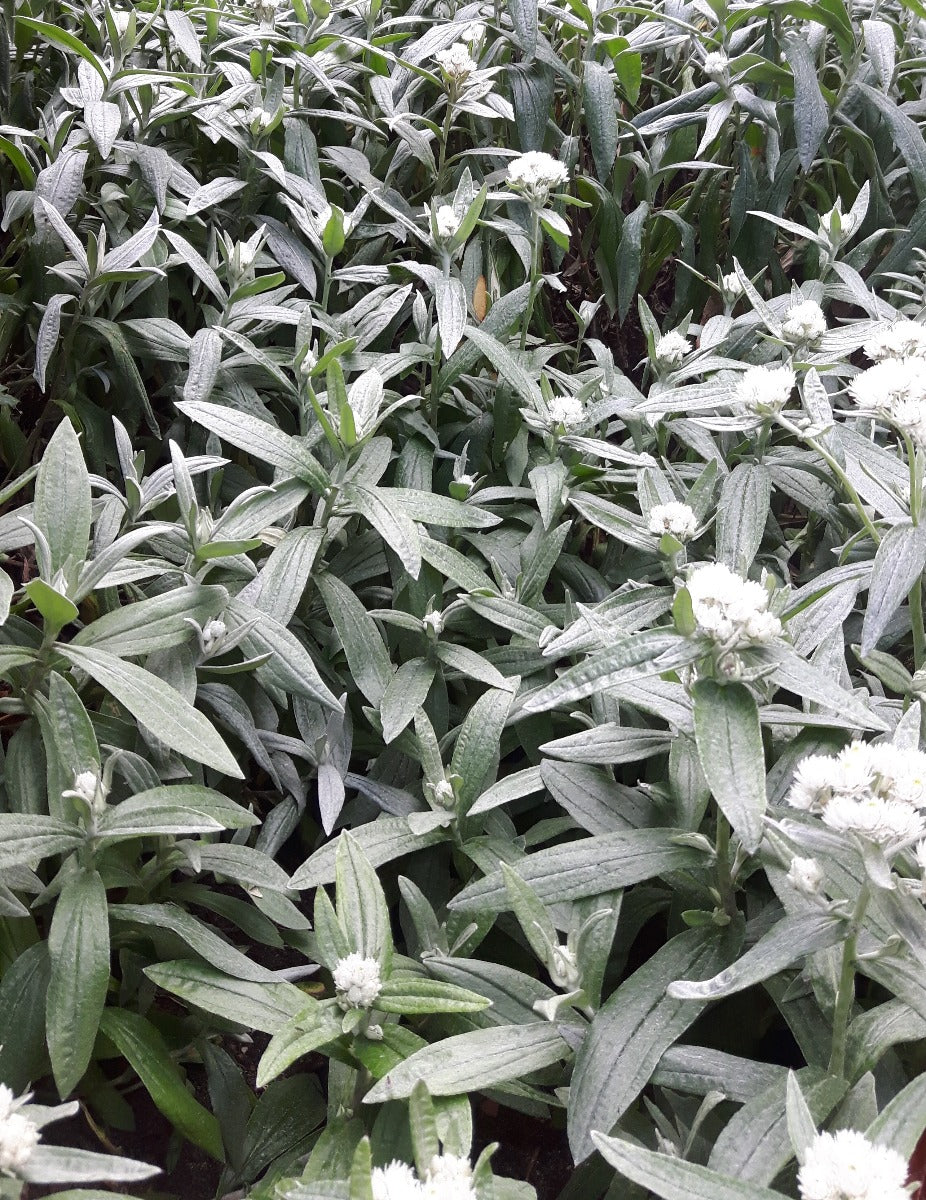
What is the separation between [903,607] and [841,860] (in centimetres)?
64

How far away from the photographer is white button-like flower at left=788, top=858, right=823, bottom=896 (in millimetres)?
918

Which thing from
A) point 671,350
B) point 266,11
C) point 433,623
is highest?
point 266,11

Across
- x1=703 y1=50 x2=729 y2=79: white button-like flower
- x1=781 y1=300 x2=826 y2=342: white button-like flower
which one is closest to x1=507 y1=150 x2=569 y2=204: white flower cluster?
x1=781 y1=300 x2=826 y2=342: white button-like flower

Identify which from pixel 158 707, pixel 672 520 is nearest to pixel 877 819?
pixel 672 520

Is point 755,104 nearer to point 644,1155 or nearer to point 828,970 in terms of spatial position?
point 828,970

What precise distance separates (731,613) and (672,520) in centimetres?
42

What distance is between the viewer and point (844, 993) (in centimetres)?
95

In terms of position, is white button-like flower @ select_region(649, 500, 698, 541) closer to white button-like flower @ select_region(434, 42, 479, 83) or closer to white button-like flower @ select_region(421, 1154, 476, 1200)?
white button-like flower @ select_region(421, 1154, 476, 1200)

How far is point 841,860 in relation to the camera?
103 cm

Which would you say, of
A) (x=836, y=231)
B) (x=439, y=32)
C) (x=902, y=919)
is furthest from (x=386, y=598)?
(x=439, y=32)

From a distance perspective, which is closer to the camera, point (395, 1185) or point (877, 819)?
point (395, 1185)

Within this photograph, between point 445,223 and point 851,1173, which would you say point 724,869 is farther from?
point 445,223

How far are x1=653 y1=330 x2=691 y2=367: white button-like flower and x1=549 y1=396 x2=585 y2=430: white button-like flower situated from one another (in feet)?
0.77

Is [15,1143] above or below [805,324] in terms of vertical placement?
below
